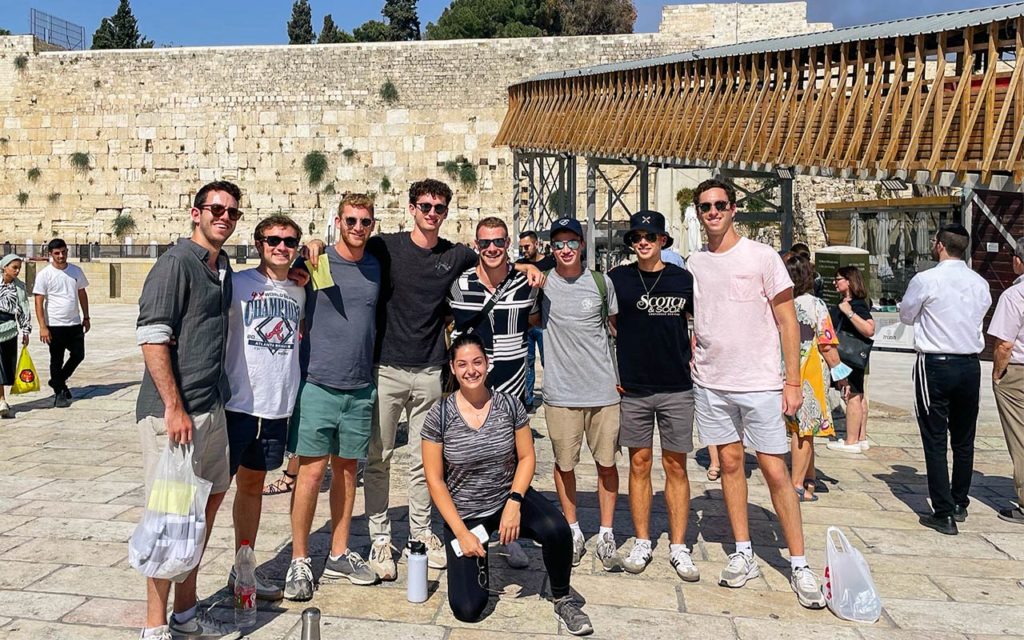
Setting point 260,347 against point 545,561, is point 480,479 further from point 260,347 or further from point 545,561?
point 260,347

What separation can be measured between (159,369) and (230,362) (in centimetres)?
46

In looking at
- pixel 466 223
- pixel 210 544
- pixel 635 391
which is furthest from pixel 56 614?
pixel 466 223

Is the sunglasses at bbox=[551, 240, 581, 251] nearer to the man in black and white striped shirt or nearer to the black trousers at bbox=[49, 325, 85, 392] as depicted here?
the man in black and white striped shirt

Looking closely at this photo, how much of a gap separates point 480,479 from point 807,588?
1.41 metres

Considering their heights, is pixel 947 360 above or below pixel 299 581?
above

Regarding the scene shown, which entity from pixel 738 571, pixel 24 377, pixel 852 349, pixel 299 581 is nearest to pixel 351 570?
pixel 299 581

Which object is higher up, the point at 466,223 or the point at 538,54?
the point at 538,54

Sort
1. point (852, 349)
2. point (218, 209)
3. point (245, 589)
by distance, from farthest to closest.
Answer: point (852, 349) < point (245, 589) < point (218, 209)

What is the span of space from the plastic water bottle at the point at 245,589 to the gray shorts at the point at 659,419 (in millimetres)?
1702

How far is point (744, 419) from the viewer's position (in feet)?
12.7

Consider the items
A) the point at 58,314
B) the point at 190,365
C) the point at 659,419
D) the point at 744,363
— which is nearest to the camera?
the point at 190,365

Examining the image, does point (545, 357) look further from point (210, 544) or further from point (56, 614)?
point (56, 614)

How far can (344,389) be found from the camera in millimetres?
3748

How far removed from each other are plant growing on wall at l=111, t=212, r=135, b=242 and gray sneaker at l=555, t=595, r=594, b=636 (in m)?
27.1
